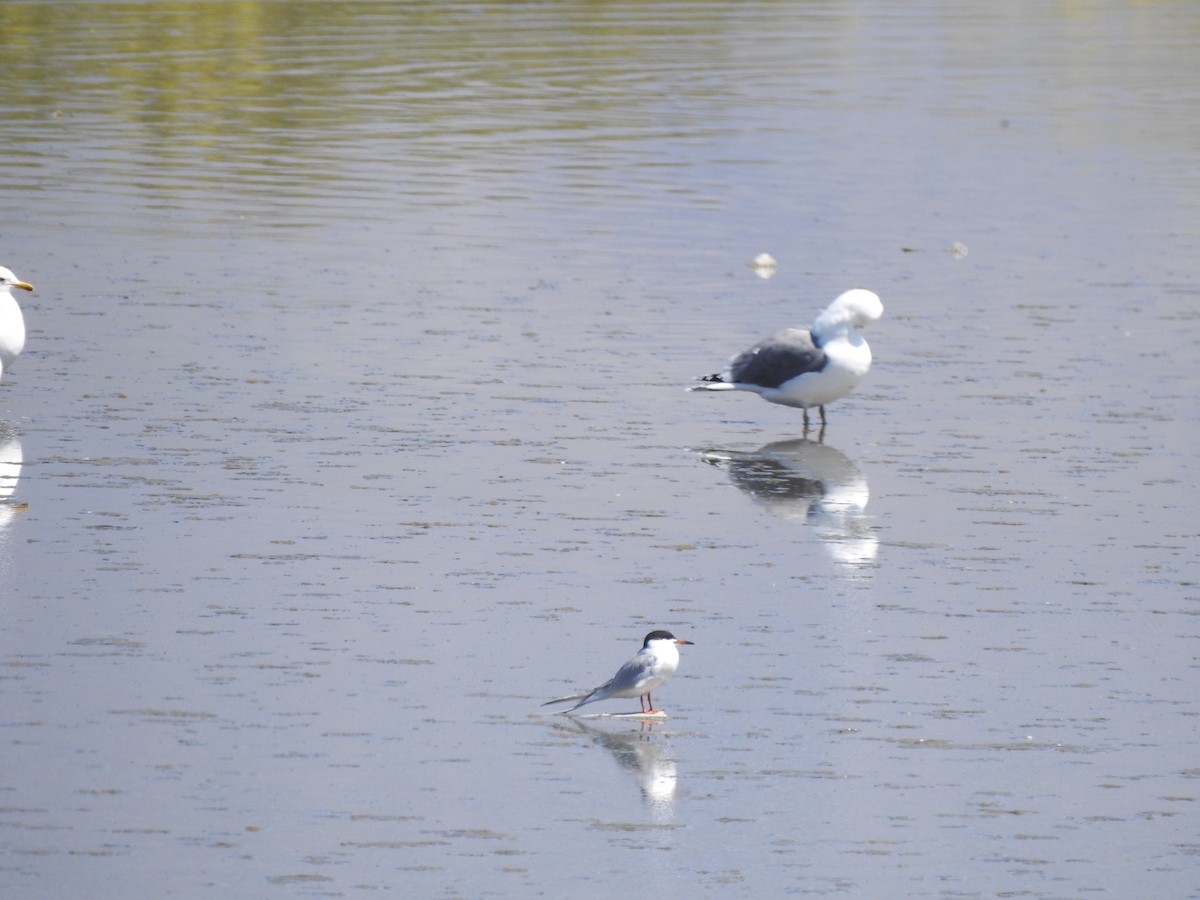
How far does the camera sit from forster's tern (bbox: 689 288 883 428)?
1299 cm

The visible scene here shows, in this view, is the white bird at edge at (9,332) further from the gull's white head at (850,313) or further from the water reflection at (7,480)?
the gull's white head at (850,313)

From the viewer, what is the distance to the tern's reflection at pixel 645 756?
731 cm

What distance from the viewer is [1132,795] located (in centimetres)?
737

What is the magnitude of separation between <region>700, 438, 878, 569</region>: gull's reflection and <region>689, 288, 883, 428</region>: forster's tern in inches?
Result: 13.1

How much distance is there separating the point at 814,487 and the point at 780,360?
1.61 m

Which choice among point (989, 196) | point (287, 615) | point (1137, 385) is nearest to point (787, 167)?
point (989, 196)

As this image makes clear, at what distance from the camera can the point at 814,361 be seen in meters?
13.0

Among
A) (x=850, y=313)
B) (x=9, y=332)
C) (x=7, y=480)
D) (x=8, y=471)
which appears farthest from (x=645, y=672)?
(x=9, y=332)

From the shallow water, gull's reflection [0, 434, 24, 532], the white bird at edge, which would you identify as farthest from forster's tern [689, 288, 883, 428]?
the white bird at edge

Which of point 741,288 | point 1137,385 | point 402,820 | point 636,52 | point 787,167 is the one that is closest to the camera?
point 402,820

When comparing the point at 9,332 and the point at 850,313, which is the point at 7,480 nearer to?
the point at 9,332

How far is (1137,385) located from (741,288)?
4.58 meters

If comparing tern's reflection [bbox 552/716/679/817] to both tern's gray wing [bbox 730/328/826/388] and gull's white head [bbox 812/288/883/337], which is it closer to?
tern's gray wing [bbox 730/328/826/388]

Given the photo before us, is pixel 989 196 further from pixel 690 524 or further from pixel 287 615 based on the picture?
pixel 287 615
